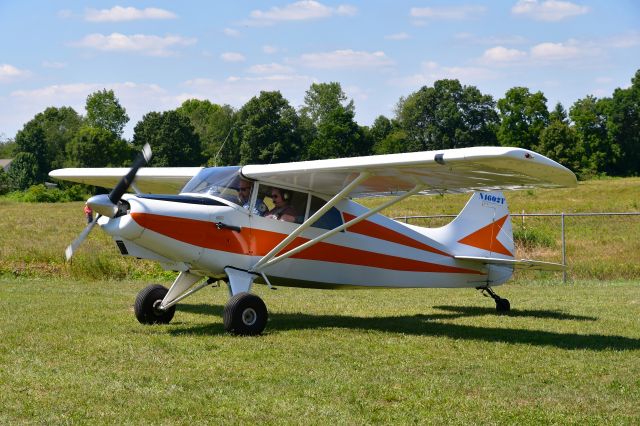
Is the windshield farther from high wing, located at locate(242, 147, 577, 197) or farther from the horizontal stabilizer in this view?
the horizontal stabilizer

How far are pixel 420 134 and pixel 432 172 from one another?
85128 mm

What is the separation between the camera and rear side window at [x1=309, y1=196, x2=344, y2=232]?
1164cm

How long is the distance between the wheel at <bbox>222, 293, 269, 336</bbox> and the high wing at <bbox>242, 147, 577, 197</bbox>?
1.82 metres

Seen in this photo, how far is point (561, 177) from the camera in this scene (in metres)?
9.16

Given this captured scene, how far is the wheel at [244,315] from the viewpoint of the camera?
982 cm

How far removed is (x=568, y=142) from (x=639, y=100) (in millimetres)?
15818

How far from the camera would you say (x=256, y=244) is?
35.8 feet

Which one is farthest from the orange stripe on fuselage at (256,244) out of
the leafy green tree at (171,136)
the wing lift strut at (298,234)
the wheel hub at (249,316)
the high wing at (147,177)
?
the leafy green tree at (171,136)

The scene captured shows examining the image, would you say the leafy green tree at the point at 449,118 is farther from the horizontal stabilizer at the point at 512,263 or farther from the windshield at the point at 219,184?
the windshield at the point at 219,184

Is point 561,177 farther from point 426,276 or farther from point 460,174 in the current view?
point 426,276

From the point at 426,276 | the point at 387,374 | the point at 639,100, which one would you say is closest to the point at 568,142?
the point at 639,100

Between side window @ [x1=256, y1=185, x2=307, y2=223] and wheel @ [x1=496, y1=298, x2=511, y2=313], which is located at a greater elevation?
side window @ [x1=256, y1=185, x2=307, y2=223]

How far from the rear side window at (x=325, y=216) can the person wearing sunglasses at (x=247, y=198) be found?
2.85 ft

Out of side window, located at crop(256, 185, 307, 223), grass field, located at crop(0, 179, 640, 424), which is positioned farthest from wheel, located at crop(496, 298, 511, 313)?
side window, located at crop(256, 185, 307, 223)
